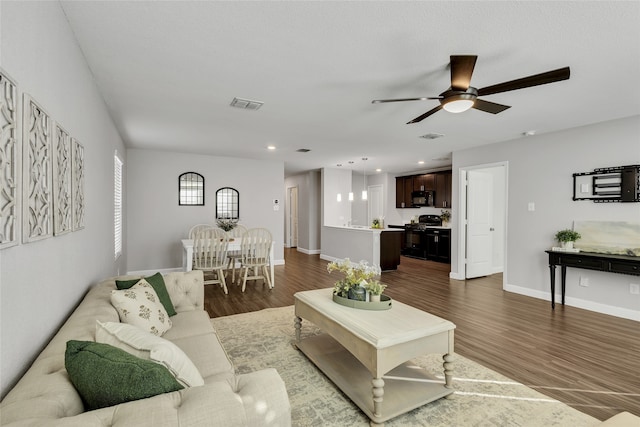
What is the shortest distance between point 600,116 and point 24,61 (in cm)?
542

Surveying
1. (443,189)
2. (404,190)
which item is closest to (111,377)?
(443,189)

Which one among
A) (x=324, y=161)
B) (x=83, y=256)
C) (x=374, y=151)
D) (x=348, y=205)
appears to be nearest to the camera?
(x=83, y=256)

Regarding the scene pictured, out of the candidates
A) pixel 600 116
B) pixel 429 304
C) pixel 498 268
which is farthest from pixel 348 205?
pixel 600 116

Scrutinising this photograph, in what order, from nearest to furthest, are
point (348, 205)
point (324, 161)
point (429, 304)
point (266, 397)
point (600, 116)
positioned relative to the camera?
point (266, 397) → point (600, 116) → point (429, 304) → point (324, 161) → point (348, 205)

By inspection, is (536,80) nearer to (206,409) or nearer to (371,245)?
(206,409)

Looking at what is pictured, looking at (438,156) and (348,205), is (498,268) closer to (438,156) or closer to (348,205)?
(438,156)

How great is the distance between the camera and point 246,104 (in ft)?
11.5

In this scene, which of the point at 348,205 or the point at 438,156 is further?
the point at 348,205

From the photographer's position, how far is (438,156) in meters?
6.83

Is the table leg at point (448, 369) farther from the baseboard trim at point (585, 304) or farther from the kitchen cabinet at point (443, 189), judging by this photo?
the kitchen cabinet at point (443, 189)

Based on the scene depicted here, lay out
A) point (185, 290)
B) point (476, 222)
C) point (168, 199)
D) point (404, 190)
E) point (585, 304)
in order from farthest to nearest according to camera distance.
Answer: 1. point (404, 190)
2. point (168, 199)
3. point (476, 222)
4. point (585, 304)
5. point (185, 290)

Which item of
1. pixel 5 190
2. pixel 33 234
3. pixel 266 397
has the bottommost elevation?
pixel 266 397

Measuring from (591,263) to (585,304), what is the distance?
0.71 m

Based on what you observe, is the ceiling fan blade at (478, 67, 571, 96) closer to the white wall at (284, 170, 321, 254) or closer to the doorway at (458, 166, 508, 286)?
the doorway at (458, 166, 508, 286)
